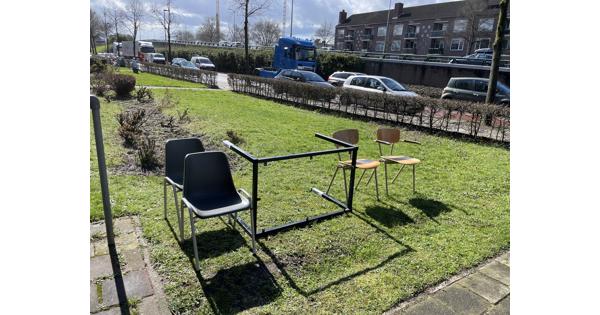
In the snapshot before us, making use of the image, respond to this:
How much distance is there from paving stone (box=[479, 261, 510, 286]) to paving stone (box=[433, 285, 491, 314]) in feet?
1.30

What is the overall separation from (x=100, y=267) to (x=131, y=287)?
42 centimetres

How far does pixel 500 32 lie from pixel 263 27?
216 ft

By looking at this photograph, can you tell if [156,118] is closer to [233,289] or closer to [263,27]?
[233,289]

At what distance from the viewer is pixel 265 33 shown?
70500 mm

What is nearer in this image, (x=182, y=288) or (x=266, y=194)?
(x=182, y=288)

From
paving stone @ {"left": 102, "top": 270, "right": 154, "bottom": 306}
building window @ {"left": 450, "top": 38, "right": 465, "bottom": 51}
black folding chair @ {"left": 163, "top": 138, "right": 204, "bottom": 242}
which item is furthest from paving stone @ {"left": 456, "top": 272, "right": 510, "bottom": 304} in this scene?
building window @ {"left": 450, "top": 38, "right": 465, "bottom": 51}

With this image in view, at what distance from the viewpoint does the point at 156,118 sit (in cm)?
925

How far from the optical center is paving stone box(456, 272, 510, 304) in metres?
2.85

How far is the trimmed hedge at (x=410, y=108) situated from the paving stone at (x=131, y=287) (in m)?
8.22

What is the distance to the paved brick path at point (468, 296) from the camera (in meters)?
2.66

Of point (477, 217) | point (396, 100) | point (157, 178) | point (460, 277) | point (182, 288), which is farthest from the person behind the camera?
point (396, 100)

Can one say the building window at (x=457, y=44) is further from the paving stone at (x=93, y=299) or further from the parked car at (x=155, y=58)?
the paving stone at (x=93, y=299)

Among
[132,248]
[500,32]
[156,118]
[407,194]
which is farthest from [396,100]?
[132,248]

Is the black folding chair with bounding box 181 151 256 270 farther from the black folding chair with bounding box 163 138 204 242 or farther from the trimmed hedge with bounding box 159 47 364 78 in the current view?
the trimmed hedge with bounding box 159 47 364 78
